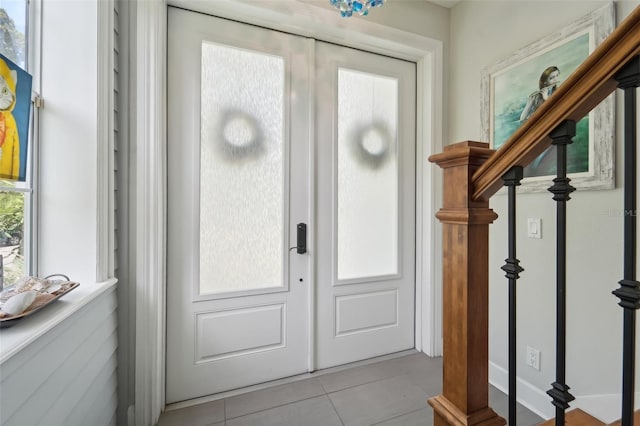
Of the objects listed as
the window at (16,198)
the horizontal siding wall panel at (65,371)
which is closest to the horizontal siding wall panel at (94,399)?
the horizontal siding wall panel at (65,371)

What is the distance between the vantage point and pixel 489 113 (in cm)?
199

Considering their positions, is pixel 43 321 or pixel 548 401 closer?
pixel 43 321

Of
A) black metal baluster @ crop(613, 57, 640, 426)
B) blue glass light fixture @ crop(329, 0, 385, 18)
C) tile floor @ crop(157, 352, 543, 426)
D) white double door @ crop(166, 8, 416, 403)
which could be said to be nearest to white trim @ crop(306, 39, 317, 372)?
white double door @ crop(166, 8, 416, 403)

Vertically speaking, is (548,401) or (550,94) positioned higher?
(550,94)

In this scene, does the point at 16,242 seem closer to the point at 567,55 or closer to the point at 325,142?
the point at 325,142

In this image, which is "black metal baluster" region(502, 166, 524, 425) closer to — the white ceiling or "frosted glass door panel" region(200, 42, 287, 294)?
"frosted glass door panel" region(200, 42, 287, 294)

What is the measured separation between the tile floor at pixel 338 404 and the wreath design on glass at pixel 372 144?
1.59m

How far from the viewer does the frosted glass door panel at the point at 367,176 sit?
2184mm

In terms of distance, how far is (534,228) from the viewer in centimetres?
172

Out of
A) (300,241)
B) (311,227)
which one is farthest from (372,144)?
(300,241)

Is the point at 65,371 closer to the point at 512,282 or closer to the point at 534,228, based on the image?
the point at 512,282

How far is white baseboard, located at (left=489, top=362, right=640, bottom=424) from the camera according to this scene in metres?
1.39

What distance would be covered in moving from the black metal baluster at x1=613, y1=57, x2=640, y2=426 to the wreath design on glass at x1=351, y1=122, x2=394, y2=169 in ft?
5.66

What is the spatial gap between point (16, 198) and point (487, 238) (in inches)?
70.0
